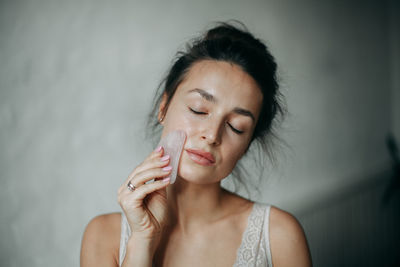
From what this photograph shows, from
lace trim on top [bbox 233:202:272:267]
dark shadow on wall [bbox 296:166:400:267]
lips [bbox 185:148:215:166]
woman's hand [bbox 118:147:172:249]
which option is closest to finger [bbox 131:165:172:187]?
woman's hand [bbox 118:147:172:249]

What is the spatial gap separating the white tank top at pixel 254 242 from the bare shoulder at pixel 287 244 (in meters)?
0.02

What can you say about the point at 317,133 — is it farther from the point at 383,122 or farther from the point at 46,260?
the point at 46,260

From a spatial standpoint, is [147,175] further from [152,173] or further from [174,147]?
[174,147]

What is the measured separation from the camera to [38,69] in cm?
107

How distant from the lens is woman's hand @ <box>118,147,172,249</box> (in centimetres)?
83

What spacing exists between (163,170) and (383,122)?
3.43 m

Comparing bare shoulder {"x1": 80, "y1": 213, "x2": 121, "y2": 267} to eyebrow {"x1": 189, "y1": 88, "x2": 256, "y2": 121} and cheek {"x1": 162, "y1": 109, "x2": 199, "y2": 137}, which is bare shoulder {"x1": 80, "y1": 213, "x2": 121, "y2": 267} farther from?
eyebrow {"x1": 189, "y1": 88, "x2": 256, "y2": 121}

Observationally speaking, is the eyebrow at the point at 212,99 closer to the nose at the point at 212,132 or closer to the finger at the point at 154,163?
the nose at the point at 212,132

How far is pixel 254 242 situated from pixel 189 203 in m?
0.26

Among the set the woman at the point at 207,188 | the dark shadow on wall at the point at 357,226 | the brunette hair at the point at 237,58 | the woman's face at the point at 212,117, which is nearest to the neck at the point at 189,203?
the woman at the point at 207,188

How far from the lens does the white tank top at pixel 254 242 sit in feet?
3.33

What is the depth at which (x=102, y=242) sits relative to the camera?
983 mm

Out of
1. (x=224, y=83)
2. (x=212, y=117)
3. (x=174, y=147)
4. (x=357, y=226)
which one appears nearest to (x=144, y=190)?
(x=174, y=147)

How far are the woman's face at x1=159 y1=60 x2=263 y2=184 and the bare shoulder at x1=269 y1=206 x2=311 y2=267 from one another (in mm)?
306
